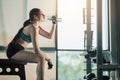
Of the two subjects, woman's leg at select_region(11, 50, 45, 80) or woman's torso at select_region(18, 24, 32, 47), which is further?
woman's torso at select_region(18, 24, 32, 47)

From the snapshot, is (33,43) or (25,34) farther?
(25,34)

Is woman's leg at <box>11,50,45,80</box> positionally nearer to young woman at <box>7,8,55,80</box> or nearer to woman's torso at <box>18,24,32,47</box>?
young woman at <box>7,8,55,80</box>

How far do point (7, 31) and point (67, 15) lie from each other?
4.65 feet

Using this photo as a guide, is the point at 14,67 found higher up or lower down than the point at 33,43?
lower down

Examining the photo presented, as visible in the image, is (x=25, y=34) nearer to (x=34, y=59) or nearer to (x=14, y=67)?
(x=34, y=59)

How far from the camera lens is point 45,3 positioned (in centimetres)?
594

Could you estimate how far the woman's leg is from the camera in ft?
13.5

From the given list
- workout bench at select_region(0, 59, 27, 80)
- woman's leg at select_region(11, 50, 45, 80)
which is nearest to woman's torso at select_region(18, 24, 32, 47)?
woman's leg at select_region(11, 50, 45, 80)

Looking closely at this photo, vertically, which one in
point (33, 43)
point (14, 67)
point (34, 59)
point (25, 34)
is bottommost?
point (14, 67)

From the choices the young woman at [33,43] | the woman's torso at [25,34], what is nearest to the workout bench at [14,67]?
the young woman at [33,43]

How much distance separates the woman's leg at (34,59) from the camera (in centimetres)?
412

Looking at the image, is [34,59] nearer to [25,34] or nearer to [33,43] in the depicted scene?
[33,43]

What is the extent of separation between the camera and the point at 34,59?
423 centimetres

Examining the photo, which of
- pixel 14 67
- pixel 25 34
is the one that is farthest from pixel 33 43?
pixel 14 67
